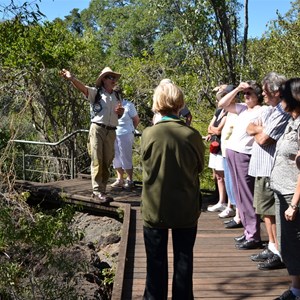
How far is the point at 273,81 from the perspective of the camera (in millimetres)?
4641

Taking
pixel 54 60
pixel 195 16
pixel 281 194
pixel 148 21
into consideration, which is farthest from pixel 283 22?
pixel 148 21

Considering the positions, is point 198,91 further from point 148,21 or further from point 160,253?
point 148,21

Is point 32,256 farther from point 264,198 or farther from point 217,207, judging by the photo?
point 217,207

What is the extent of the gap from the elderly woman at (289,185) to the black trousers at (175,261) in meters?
0.68

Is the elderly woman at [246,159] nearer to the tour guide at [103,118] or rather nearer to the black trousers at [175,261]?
the black trousers at [175,261]

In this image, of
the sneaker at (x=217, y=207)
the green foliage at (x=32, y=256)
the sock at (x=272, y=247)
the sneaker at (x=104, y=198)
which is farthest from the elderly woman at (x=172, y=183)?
the sneaker at (x=104, y=198)

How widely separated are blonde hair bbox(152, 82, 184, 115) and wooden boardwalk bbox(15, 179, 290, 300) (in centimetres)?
150

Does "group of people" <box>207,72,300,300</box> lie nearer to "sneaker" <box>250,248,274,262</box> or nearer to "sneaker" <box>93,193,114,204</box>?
"sneaker" <box>250,248,274,262</box>

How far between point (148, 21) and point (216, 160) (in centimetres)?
3511

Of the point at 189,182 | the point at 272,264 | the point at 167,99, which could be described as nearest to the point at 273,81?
the point at 167,99

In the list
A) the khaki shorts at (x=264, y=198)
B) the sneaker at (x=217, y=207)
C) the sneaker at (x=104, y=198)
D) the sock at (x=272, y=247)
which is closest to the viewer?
the khaki shorts at (x=264, y=198)

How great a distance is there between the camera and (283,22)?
12.3 meters

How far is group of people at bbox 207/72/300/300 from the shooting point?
3869 millimetres

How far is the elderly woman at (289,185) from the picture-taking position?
12.5ft
